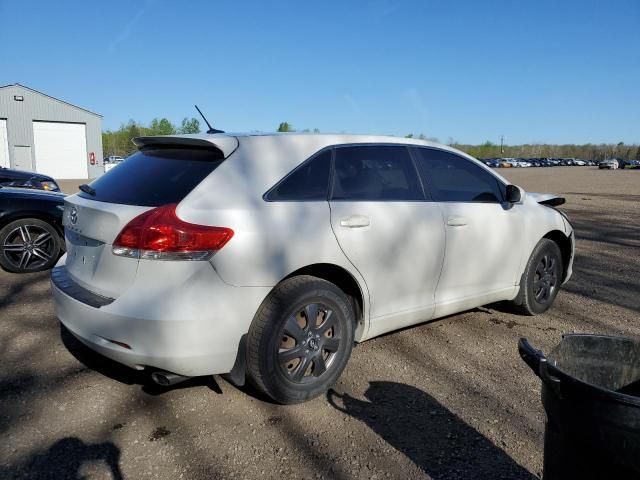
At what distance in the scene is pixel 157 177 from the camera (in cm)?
303

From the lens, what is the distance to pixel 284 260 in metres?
2.89

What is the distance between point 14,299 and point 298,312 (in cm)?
369

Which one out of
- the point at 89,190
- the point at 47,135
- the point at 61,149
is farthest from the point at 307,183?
the point at 61,149

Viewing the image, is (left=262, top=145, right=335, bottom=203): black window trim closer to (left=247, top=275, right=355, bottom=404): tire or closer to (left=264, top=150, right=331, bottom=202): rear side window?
(left=264, top=150, right=331, bottom=202): rear side window

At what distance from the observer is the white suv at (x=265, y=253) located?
8.73 feet

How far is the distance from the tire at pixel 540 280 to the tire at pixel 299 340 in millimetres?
2055

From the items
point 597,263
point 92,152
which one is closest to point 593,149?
point 92,152

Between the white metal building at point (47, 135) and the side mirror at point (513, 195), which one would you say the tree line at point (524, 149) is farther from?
the side mirror at point (513, 195)

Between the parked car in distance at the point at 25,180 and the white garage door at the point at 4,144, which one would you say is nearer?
the parked car in distance at the point at 25,180

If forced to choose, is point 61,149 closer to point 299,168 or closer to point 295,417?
point 299,168

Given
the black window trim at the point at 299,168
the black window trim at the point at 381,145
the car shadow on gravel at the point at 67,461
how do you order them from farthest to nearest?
1. the black window trim at the point at 381,145
2. the black window trim at the point at 299,168
3. the car shadow on gravel at the point at 67,461

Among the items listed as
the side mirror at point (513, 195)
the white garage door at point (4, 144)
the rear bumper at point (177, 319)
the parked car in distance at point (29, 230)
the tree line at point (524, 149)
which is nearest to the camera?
the rear bumper at point (177, 319)

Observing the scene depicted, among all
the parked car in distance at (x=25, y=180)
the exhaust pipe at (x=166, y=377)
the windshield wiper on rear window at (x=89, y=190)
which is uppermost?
the windshield wiper on rear window at (x=89, y=190)

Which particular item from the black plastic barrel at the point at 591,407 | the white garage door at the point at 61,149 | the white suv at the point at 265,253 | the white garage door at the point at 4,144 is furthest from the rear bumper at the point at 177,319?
the white garage door at the point at 61,149
